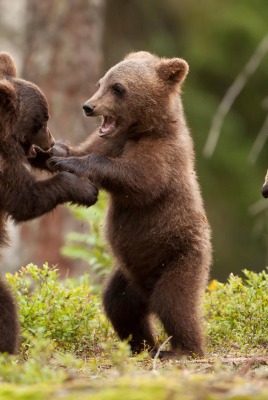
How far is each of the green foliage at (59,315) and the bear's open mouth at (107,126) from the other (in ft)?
4.18

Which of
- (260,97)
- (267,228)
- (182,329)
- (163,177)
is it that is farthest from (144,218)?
(260,97)

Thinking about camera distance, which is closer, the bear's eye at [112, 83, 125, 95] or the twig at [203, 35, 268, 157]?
the bear's eye at [112, 83, 125, 95]

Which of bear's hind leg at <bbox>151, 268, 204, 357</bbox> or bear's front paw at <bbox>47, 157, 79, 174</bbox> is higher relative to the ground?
bear's front paw at <bbox>47, 157, 79, 174</bbox>

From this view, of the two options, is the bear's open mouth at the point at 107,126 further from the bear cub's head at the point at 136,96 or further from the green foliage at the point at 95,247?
the green foliage at the point at 95,247

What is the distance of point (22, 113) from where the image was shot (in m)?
8.07

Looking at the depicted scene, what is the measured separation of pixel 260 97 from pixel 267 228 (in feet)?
19.2

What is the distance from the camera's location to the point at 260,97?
2469 cm

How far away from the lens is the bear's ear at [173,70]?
8.58 meters

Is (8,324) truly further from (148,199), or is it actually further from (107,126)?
(107,126)

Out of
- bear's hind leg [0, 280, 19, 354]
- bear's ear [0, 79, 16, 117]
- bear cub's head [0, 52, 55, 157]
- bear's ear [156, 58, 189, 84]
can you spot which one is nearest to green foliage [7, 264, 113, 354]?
bear's hind leg [0, 280, 19, 354]

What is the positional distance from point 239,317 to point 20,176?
2.26 m

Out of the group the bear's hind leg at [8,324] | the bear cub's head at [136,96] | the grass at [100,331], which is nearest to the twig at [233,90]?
the grass at [100,331]

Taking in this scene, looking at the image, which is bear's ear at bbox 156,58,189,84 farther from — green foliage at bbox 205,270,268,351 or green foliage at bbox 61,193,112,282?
green foliage at bbox 61,193,112,282

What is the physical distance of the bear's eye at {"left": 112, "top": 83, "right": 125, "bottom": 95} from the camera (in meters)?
8.50
